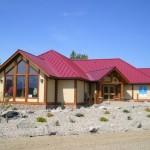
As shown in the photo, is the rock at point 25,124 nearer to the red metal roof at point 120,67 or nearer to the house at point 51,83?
the house at point 51,83

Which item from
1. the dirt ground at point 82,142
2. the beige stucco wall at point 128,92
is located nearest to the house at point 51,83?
the beige stucco wall at point 128,92

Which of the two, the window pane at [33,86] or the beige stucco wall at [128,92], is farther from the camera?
the beige stucco wall at [128,92]

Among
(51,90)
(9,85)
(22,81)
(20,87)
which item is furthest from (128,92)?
(9,85)

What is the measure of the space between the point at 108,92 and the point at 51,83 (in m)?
8.89

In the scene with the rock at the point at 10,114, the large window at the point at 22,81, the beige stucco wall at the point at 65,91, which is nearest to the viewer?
the rock at the point at 10,114

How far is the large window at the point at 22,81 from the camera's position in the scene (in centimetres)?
2372

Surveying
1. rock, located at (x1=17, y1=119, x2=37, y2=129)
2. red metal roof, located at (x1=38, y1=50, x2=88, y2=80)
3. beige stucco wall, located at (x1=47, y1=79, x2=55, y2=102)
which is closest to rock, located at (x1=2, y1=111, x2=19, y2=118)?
rock, located at (x1=17, y1=119, x2=37, y2=129)

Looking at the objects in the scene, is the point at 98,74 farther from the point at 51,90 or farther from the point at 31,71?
the point at 31,71

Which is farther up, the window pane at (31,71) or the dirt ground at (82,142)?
the window pane at (31,71)

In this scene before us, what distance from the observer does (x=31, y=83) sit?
2384cm

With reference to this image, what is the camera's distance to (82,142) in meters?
11.7

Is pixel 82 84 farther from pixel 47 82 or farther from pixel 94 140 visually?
pixel 94 140

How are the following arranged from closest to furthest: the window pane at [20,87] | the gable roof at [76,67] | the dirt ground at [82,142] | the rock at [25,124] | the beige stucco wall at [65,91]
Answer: the dirt ground at [82,142], the rock at [25,124], the window pane at [20,87], the gable roof at [76,67], the beige stucco wall at [65,91]

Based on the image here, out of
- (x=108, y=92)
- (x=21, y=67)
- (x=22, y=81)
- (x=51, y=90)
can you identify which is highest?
(x=21, y=67)
